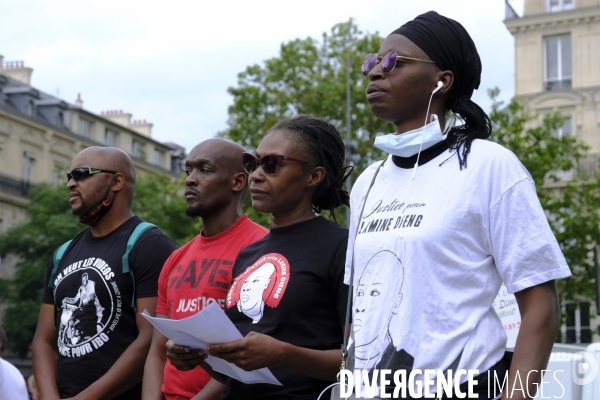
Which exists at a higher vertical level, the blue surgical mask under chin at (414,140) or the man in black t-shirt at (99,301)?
the blue surgical mask under chin at (414,140)

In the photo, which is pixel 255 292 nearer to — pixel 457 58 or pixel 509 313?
pixel 457 58

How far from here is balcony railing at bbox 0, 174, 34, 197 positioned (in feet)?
159

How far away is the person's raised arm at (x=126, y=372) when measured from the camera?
5.14m

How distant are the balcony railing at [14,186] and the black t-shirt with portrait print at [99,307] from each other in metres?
44.9

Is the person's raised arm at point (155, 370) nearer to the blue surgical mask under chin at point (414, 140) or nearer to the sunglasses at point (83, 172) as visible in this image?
the sunglasses at point (83, 172)

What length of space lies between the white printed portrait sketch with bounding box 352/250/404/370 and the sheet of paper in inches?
23.9

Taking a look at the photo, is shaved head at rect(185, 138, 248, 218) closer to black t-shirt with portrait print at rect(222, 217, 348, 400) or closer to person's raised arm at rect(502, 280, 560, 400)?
black t-shirt with portrait print at rect(222, 217, 348, 400)

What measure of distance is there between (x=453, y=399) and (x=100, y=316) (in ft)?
9.32

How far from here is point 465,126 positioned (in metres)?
3.41

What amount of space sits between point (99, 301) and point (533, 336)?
3.01 metres

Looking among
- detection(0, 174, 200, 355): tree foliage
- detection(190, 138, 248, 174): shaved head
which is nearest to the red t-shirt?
detection(190, 138, 248, 174): shaved head

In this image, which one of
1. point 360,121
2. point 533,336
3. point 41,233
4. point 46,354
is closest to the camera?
point 533,336

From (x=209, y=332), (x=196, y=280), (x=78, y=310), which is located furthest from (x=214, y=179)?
(x=209, y=332)

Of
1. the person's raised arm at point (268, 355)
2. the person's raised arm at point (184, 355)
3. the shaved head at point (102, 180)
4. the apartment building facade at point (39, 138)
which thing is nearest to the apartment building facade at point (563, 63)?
the apartment building facade at point (39, 138)
